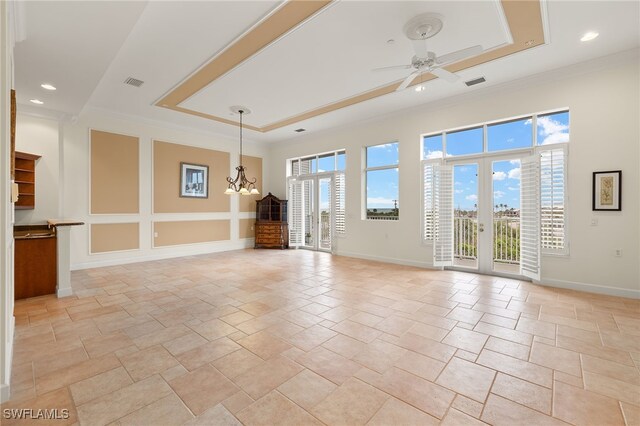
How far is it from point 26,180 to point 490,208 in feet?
26.3

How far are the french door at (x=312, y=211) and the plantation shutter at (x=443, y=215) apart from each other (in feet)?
9.14

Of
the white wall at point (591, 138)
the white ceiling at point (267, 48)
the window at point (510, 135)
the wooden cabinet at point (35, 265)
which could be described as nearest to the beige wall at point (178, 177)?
the white ceiling at point (267, 48)

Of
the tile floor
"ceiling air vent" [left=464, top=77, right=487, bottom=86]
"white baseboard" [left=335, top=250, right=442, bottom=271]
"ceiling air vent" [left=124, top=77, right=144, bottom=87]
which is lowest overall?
the tile floor

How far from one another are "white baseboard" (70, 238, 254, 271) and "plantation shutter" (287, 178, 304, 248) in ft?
4.35

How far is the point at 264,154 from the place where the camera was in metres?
9.02

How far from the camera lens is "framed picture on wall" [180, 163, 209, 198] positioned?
23.3 ft

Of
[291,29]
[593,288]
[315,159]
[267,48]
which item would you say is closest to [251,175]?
[315,159]

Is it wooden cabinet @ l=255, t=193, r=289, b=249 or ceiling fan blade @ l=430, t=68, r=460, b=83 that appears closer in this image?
ceiling fan blade @ l=430, t=68, r=460, b=83

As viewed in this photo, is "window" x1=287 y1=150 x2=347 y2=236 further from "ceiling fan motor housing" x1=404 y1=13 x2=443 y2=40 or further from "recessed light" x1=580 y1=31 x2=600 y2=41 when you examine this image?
"recessed light" x1=580 y1=31 x2=600 y2=41

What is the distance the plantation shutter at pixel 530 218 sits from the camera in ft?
14.8

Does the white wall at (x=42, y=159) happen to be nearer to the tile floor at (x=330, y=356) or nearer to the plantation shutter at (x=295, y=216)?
the tile floor at (x=330, y=356)

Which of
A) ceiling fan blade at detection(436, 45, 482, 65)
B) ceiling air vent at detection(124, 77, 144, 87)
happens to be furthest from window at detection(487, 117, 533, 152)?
ceiling air vent at detection(124, 77, 144, 87)

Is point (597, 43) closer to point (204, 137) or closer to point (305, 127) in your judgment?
point (305, 127)

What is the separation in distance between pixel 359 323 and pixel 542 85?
468 cm
